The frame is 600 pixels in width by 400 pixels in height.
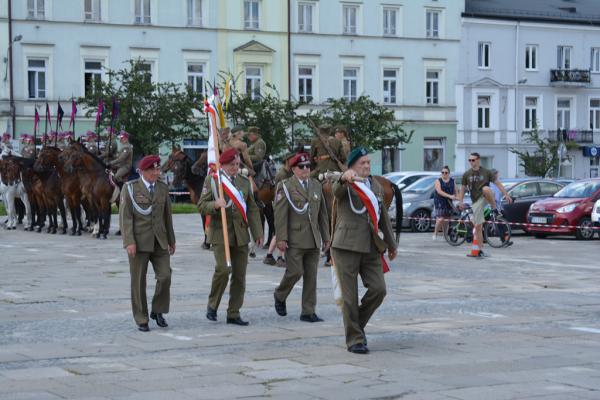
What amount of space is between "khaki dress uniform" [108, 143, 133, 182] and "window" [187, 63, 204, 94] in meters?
34.9

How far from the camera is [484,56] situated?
6931 cm

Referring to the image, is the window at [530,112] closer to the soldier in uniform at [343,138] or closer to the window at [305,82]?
the window at [305,82]

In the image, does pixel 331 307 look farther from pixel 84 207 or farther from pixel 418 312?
pixel 84 207

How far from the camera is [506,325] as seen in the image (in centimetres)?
1273

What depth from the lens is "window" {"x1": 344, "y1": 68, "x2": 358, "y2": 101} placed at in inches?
2576

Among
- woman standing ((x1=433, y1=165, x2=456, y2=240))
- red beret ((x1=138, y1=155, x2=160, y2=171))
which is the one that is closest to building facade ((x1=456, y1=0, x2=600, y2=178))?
woman standing ((x1=433, y1=165, x2=456, y2=240))

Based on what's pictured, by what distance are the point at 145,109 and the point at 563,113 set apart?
1267 inches

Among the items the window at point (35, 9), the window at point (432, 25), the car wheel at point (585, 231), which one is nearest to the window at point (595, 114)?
the window at point (432, 25)

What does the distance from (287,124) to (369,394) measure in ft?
138

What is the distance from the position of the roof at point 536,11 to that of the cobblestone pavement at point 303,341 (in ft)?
168

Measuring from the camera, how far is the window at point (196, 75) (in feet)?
201

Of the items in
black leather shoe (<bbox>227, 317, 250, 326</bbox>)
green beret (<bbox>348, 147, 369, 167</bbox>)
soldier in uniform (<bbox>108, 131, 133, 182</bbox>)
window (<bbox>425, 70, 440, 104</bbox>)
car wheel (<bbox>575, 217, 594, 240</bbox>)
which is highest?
window (<bbox>425, 70, 440, 104</bbox>)

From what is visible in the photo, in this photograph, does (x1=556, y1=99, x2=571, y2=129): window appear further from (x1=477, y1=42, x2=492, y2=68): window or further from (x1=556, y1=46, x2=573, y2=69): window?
(x1=477, y1=42, x2=492, y2=68): window

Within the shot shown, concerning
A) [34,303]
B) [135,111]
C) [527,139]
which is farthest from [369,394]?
[527,139]
